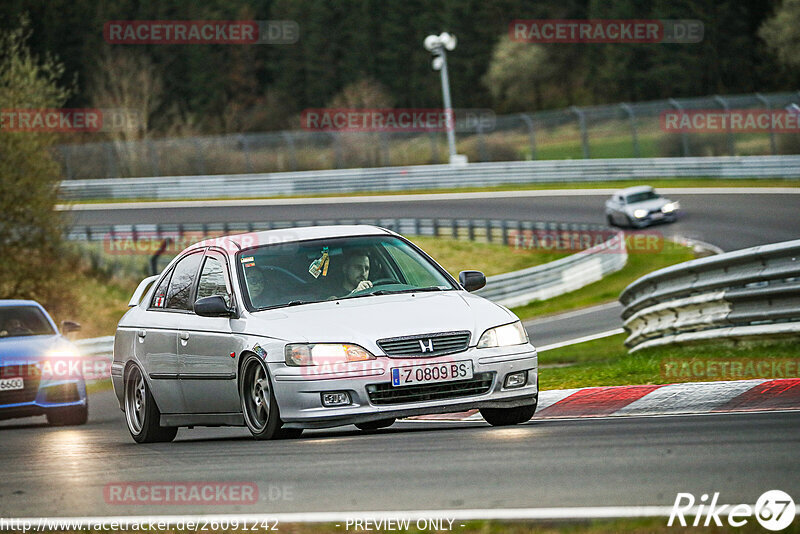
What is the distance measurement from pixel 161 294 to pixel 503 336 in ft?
10.7

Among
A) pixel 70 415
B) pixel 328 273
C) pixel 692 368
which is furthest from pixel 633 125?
pixel 328 273

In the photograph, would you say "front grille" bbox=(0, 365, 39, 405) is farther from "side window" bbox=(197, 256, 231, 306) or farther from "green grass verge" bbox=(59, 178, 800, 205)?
"green grass verge" bbox=(59, 178, 800, 205)

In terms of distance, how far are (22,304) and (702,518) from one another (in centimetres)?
1143

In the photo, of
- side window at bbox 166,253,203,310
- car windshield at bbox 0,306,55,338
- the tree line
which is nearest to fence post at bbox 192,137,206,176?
the tree line

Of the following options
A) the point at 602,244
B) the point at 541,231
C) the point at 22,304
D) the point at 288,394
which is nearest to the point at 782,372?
the point at 288,394

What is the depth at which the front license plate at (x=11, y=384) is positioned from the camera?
13.7 m

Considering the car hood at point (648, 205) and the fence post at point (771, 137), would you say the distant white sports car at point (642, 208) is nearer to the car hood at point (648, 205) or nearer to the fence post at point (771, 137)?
the car hood at point (648, 205)

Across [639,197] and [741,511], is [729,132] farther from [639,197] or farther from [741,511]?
[741,511]

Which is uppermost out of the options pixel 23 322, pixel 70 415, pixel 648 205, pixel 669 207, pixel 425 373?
pixel 425 373

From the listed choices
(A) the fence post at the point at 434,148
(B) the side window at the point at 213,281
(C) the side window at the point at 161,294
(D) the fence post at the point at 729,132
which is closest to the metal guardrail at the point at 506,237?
(D) the fence post at the point at 729,132

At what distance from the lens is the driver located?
29.8ft

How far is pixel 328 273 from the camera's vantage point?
9117 millimetres

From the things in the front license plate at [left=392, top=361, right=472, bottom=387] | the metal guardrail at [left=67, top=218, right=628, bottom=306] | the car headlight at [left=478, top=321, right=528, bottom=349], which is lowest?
the metal guardrail at [left=67, top=218, right=628, bottom=306]

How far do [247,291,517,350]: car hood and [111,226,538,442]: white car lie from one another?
11mm
